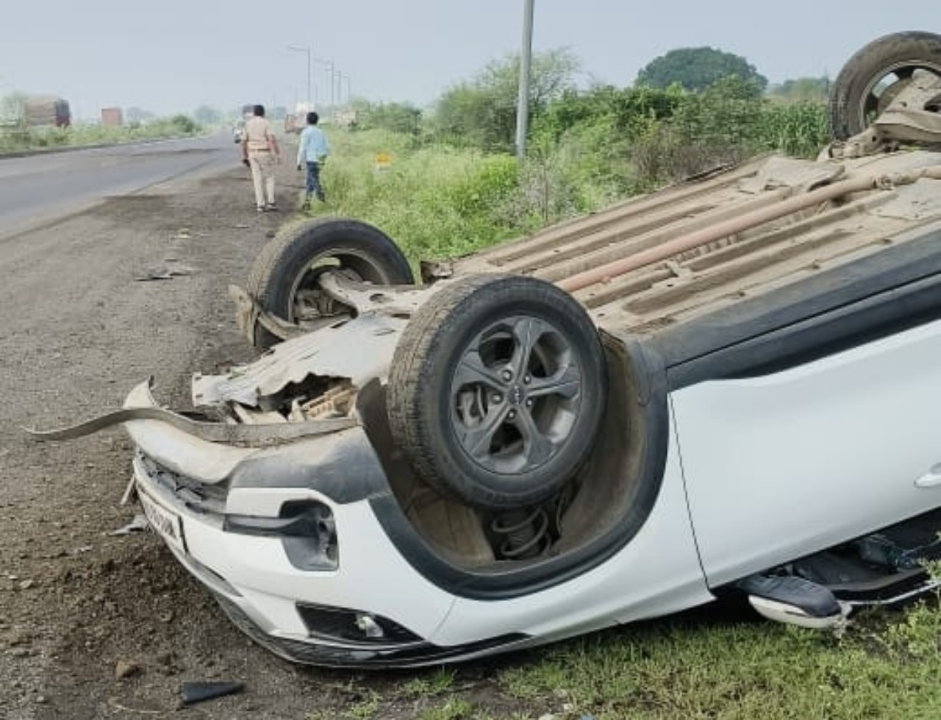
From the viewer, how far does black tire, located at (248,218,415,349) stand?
4.94 metres

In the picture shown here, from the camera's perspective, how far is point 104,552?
4.57 meters

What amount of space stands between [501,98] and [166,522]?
33187 mm

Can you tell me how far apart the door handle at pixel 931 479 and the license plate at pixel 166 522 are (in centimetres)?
226

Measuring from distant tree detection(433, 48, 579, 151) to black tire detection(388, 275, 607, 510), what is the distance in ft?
90.8

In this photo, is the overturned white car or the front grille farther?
the front grille

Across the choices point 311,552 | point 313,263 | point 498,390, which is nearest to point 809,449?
point 498,390

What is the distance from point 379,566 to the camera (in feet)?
10.4

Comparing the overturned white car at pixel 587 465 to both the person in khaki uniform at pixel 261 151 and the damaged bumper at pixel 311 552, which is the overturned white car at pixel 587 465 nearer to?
the damaged bumper at pixel 311 552

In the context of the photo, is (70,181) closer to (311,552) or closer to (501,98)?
(501,98)

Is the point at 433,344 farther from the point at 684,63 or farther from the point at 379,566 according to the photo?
the point at 684,63

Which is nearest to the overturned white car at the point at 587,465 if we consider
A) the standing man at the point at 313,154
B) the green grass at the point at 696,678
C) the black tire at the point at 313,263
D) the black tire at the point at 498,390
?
the black tire at the point at 498,390

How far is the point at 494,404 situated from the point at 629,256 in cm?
129

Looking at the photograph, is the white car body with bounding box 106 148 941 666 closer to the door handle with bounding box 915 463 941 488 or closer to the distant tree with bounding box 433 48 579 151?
the door handle with bounding box 915 463 941 488

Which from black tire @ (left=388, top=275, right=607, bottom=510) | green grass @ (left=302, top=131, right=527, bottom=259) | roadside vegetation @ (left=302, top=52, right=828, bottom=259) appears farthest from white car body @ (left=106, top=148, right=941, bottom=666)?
green grass @ (left=302, top=131, right=527, bottom=259)
